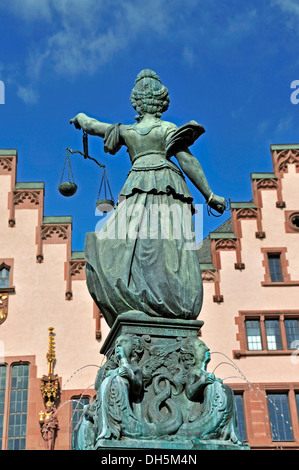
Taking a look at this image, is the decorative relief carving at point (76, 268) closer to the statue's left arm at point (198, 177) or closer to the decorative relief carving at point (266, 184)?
the decorative relief carving at point (266, 184)

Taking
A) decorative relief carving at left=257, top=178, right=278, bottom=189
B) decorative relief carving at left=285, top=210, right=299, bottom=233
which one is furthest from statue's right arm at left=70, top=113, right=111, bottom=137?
decorative relief carving at left=257, top=178, right=278, bottom=189

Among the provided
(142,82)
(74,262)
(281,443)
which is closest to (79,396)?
(74,262)

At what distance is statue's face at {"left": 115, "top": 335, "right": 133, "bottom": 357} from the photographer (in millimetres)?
5371

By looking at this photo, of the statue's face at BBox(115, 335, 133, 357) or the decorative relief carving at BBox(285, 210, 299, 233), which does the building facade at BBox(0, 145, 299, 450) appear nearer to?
the decorative relief carving at BBox(285, 210, 299, 233)

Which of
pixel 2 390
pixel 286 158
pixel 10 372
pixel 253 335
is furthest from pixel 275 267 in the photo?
pixel 2 390

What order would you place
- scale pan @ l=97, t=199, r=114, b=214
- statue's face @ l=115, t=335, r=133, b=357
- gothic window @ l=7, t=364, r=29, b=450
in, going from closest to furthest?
statue's face @ l=115, t=335, r=133, b=357 → scale pan @ l=97, t=199, r=114, b=214 → gothic window @ l=7, t=364, r=29, b=450

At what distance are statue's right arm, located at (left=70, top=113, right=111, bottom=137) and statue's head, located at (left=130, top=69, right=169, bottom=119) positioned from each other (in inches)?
14.6

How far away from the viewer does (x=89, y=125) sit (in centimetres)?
671

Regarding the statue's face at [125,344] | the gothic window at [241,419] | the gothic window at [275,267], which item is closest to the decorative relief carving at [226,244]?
the gothic window at [275,267]

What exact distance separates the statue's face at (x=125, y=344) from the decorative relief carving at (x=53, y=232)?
20023 millimetres

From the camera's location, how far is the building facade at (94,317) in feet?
74.3

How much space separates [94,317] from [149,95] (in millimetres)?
17765

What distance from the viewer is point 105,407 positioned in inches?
196

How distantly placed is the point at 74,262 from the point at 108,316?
19.0 m
